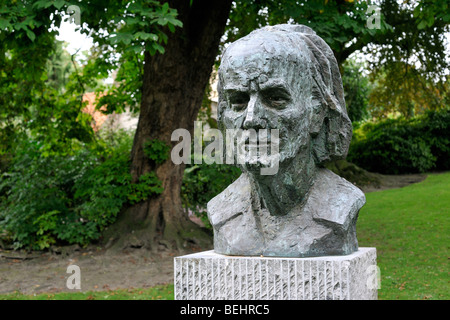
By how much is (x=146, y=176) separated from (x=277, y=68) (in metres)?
6.32

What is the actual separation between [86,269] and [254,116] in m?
6.20

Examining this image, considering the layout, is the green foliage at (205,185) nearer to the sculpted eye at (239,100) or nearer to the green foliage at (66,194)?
the green foliage at (66,194)

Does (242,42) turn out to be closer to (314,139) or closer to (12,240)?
(314,139)

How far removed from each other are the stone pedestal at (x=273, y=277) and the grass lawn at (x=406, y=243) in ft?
11.2

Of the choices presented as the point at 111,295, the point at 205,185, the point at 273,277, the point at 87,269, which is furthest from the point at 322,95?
the point at 205,185

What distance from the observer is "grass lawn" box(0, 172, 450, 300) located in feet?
24.2

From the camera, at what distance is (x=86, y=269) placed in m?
8.78

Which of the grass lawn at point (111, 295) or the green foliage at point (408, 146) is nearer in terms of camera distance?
the grass lawn at point (111, 295)

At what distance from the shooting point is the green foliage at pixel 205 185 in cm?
1118

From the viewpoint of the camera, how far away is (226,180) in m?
11.2

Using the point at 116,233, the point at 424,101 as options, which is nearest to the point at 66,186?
the point at 116,233

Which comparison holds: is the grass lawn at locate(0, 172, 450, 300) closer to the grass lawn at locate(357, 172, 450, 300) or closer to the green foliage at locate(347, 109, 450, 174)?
the grass lawn at locate(357, 172, 450, 300)

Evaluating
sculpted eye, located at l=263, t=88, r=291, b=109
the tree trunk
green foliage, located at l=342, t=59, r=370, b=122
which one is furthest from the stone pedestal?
green foliage, located at l=342, t=59, r=370, b=122

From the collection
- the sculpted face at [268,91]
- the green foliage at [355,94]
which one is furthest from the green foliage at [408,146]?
the sculpted face at [268,91]
